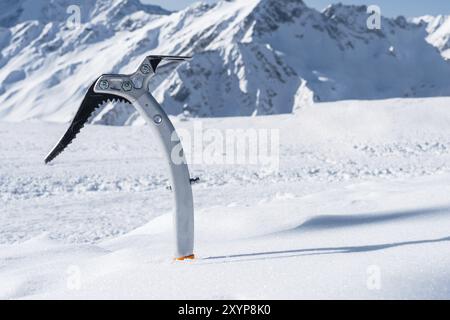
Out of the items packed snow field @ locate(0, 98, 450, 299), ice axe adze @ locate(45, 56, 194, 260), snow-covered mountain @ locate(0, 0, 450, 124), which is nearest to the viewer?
packed snow field @ locate(0, 98, 450, 299)

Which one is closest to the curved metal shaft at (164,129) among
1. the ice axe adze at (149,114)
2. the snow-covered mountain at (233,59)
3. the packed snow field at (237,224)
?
the ice axe adze at (149,114)

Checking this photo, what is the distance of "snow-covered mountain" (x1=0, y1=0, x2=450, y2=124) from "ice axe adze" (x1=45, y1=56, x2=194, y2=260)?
407ft

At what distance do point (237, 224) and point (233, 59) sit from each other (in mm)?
134727

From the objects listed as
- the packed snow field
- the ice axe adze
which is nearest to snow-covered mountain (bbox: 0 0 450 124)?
the packed snow field

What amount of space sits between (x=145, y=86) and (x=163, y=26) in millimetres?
170636

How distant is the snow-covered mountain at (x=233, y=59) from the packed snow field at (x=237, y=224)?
373ft

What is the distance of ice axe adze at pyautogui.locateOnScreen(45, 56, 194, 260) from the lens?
2965mm

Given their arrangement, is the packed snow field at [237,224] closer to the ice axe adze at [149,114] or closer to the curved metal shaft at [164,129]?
the curved metal shaft at [164,129]

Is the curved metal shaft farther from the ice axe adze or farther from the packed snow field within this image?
the packed snow field

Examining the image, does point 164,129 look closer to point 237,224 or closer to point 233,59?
point 237,224

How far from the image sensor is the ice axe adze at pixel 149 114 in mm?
2965

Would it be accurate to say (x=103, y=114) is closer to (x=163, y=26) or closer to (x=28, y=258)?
(x=163, y=26)

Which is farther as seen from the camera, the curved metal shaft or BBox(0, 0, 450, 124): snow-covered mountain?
BBox(0, 0, 450, 124): snow-covered mountain

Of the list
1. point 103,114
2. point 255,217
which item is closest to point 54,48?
point 103,114
